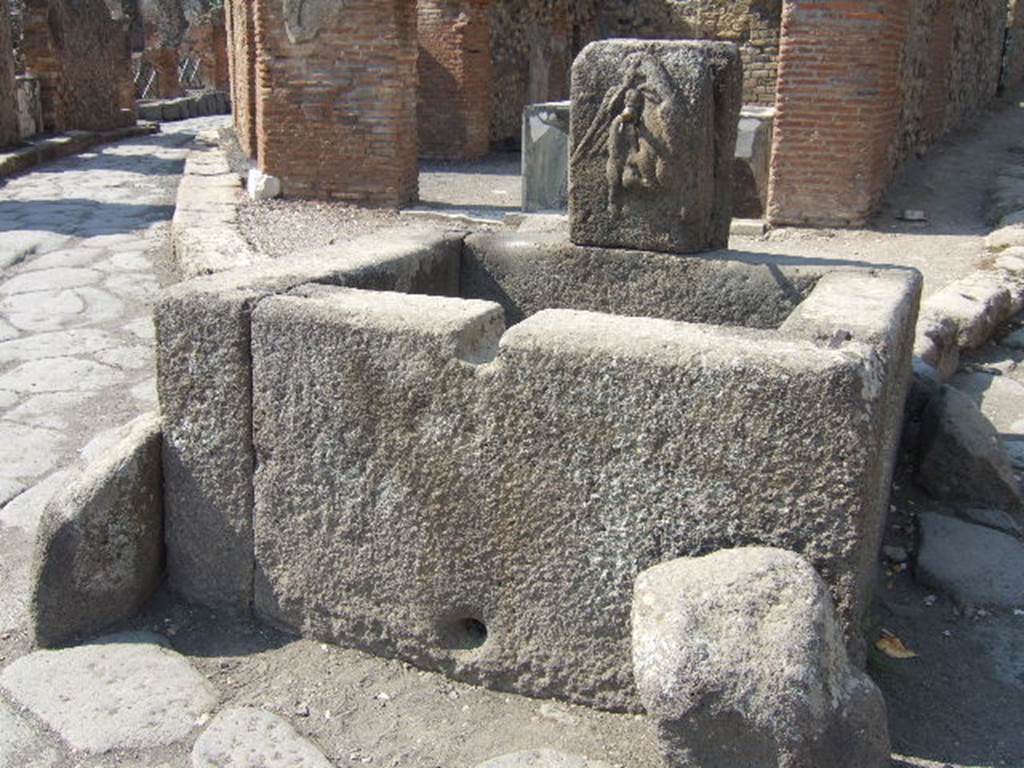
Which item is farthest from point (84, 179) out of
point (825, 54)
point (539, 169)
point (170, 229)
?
point (825, 54)

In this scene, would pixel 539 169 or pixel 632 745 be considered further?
pixel 539 169

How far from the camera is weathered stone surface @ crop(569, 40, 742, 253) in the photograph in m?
3.04

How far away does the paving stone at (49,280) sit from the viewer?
641 centimetres

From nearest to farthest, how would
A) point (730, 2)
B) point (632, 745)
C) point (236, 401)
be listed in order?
point (632, 745), point (236, 401), point (730, 2)

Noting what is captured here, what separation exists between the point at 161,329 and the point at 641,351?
1.24m

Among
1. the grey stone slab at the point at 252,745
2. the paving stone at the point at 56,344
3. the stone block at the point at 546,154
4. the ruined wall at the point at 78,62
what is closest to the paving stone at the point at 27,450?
the paving stone at the point at 56,344

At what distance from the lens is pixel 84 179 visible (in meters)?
10.9

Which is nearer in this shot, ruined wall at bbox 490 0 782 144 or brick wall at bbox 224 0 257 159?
brick wall at bbox 224 0 257 159

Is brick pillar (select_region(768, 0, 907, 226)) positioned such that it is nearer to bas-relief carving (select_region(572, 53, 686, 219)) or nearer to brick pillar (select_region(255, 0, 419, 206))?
brick pillar (select_region(255, 0, 419, 206))

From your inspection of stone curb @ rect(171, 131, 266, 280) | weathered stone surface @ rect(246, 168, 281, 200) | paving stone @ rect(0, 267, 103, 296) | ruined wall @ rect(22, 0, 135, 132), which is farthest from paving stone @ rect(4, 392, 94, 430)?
ruined wall @ rect(22, 0, 135, 132)

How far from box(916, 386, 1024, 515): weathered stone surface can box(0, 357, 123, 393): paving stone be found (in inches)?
134

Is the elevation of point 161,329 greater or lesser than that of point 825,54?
lesser

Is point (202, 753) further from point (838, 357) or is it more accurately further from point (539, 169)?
point (539, 169)

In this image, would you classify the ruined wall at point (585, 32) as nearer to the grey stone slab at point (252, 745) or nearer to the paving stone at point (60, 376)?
the paving stone at point (60, 376)
